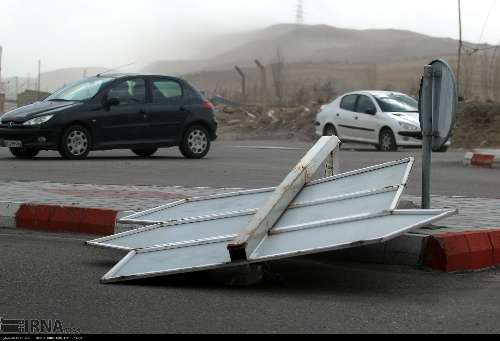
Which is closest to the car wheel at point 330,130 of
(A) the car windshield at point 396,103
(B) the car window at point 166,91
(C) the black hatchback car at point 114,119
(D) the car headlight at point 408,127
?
(A) the car windshield at point 396,103

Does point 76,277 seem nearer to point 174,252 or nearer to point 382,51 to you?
point 174,252

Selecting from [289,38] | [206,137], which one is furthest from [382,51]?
[206,137]

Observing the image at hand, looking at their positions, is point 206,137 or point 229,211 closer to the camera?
point 229,211

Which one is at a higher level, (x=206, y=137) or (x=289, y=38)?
(x=289, y=38)

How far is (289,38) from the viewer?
173m

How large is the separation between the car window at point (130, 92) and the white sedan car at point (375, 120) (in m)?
6.73

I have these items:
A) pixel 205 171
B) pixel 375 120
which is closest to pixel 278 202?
pixel 205 171

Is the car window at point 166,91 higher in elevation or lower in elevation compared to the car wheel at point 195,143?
higher

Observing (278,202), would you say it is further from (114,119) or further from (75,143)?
(114,119)

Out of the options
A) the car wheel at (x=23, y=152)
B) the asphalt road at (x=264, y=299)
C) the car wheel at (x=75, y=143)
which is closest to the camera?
the asphalt road at (x=264, y=299)

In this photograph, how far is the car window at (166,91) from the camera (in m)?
16.9

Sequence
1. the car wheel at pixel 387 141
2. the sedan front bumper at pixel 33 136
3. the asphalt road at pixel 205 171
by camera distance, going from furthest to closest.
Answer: the car wheel at pixel 387 141 → the sedan front bumper at pixel 33 136 → the asphalt road at pixel 205 171

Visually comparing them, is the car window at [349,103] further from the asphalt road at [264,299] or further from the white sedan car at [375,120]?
the asphalt road at [264,299]

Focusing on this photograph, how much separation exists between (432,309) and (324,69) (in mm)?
107490
